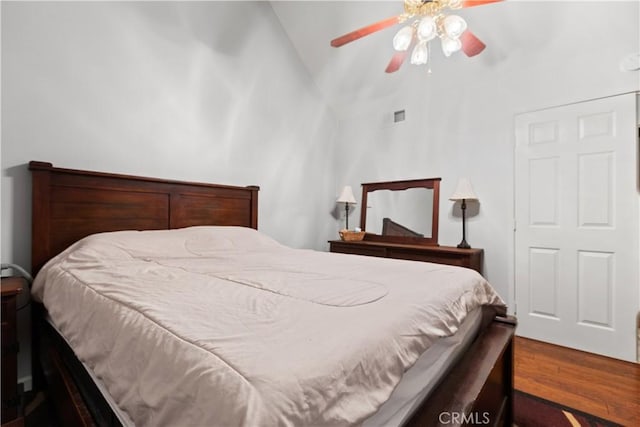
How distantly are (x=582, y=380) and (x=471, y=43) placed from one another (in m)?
2.30

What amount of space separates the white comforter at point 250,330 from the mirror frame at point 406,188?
1.56 meters

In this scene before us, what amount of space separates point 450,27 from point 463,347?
1.74m

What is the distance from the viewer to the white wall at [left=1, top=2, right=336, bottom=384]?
182 cm

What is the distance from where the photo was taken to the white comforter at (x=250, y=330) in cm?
58

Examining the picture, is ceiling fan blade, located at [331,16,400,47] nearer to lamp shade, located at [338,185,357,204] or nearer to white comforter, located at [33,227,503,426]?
white comforter, located at [33,227,503,426]

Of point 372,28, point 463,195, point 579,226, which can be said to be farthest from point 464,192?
point 372,28

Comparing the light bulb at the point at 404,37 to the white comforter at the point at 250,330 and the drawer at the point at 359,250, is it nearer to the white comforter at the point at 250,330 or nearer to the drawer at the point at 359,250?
the white comforter at the point at 250,330

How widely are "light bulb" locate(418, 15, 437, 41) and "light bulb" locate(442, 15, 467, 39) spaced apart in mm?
77

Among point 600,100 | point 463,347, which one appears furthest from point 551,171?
point 463,347

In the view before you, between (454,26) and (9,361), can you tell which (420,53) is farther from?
(9,361)

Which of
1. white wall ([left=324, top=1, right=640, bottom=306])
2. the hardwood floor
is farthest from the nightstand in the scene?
white wall ([left=324, top=1, right=640, bottom=306])

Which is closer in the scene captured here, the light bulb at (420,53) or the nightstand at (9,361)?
the nightstand at (9,361)

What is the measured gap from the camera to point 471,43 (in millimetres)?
1949

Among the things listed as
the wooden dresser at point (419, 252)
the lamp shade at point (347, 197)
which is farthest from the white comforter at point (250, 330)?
the lamp shade at point (347, 197)
